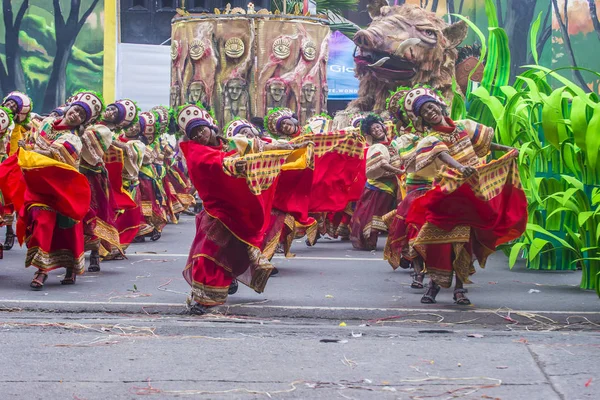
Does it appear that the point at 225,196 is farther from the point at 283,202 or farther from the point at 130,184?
the point at 130,184

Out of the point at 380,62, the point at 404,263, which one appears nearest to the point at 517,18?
the point at 380,62

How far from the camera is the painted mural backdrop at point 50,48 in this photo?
3022 cm

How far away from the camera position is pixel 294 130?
1279cm

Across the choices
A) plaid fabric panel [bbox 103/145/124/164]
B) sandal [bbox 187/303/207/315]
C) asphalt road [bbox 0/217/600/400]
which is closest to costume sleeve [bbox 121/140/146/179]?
plaid fabric panel [bbox 103/145/124/164]

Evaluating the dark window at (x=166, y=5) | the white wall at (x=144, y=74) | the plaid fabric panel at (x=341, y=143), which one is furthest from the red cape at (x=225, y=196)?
the dark window at (x=166, y=5)

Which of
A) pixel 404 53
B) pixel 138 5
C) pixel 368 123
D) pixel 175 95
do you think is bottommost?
pixel 175 95

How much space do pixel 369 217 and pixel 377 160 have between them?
0.99 metres

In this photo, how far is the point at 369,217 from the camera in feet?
48.1

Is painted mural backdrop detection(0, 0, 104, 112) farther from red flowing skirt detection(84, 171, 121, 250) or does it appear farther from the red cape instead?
the red cape

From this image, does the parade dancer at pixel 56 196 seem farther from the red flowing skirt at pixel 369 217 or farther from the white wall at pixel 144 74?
the white wall at pixel 144 74

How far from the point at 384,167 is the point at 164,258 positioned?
115 inches

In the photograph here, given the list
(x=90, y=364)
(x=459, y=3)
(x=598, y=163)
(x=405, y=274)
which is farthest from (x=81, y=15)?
(x=90, y=364)

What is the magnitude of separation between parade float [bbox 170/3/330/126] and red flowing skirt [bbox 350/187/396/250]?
7.06m

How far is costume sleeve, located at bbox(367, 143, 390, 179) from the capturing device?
13.9 meters
